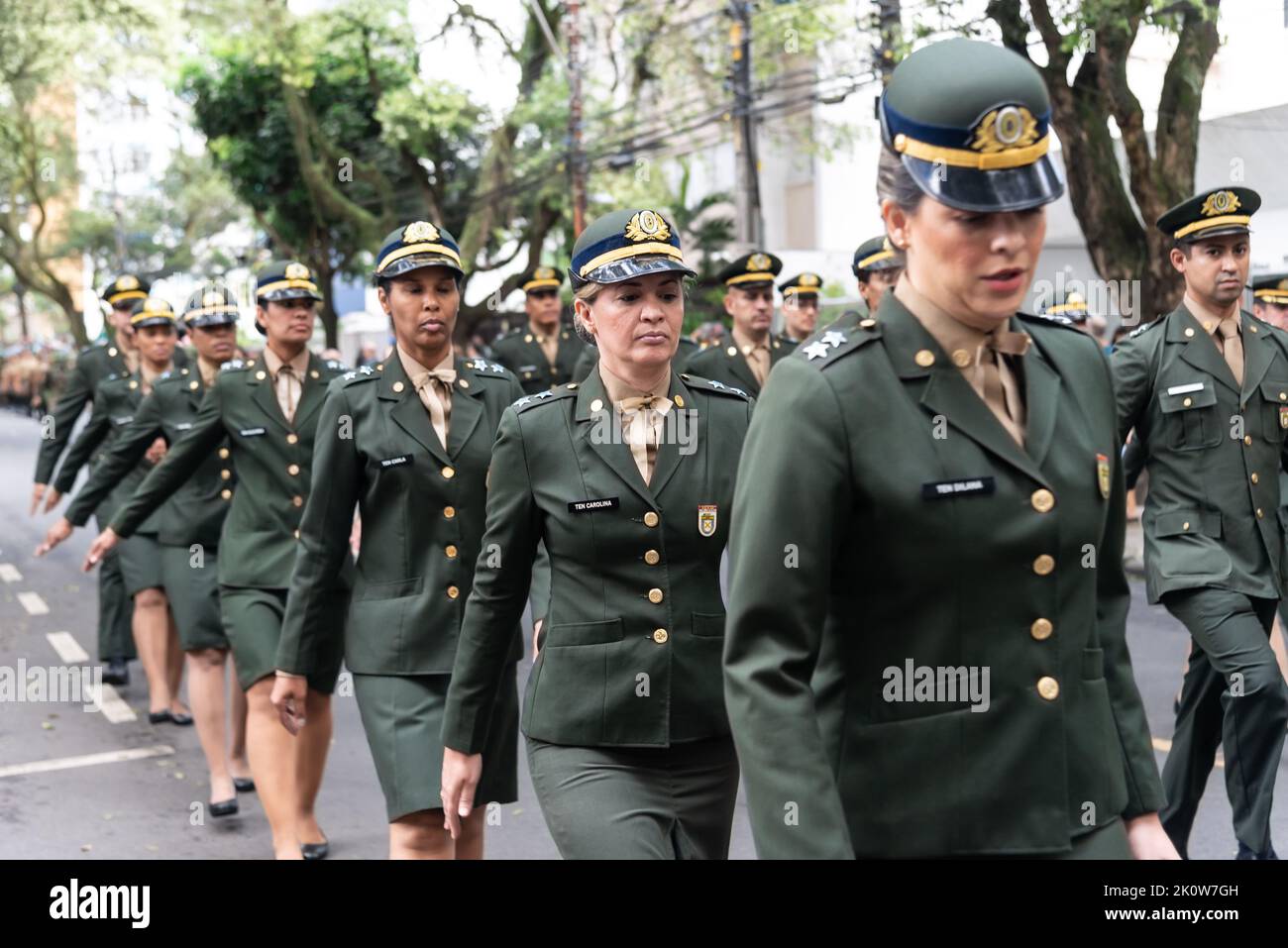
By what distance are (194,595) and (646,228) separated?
429 cm

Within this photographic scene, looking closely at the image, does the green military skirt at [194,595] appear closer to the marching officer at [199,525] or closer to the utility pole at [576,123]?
the marching officer at [199,525]

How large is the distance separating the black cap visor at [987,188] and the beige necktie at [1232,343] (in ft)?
12.4

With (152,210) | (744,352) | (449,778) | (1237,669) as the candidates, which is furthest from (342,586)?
(152,210)

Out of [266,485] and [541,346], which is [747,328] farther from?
[266,485]

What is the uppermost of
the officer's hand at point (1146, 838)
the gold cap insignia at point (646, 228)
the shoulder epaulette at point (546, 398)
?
the gold cap insignia at point (646, 228)

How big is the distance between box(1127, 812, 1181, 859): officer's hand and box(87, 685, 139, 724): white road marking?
737 cm

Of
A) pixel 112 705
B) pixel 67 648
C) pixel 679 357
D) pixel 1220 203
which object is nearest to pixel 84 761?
pixel 112 705

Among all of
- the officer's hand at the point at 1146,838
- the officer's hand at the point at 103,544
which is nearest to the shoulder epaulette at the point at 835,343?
the officer's hand at the point at 1146,838

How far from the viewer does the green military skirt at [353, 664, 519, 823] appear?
15.7ft

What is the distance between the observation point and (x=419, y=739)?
491 cm

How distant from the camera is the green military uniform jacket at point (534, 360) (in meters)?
13.5

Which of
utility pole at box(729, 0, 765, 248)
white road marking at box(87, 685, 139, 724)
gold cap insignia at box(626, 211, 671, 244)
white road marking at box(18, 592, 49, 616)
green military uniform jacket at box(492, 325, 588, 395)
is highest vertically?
utility pole at box(729, 0, 765, 248)

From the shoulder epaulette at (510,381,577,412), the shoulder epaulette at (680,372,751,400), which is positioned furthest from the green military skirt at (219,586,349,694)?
the shoulder epaulette at (680,372,751,400)

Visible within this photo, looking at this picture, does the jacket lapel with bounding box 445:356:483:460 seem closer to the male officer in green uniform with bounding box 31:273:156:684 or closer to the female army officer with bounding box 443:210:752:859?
the female army officer with bounding box 443:210:752:859
